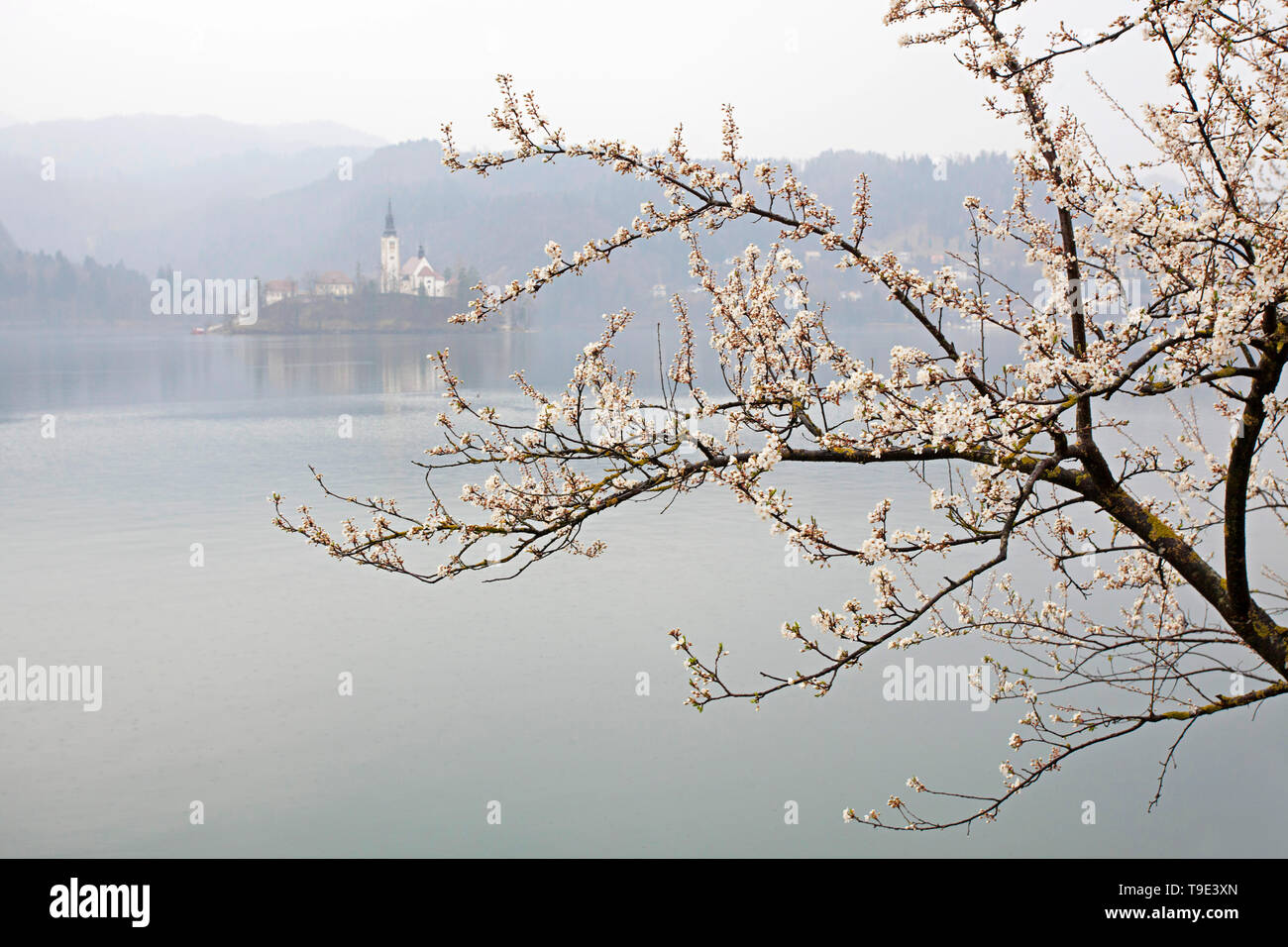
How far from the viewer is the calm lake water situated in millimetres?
15438

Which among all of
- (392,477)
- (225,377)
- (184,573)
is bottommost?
(184,573)

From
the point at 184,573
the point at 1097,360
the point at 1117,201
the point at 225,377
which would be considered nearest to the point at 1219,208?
the point at 1117,201

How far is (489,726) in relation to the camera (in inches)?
717

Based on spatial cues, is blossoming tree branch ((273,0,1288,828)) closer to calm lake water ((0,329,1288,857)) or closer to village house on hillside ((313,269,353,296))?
calm lake water ((0,329,1288,857))

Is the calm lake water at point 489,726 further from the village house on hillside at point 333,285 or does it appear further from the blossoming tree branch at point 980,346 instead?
the village house on hillside at point 333,285

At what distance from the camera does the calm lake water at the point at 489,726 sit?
50.6 feet

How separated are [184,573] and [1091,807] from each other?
20.5 m

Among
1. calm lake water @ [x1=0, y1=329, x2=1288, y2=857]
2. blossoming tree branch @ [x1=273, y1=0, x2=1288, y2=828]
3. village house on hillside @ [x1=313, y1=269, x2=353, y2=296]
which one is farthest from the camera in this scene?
village house on hillside @ [x1=313, y1=269, x2=353, y2=296]

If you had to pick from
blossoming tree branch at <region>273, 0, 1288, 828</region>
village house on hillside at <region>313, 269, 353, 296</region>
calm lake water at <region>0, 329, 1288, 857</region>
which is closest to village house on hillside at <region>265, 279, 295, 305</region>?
village house on hillside at <region>313, 269, 353, 296</region>

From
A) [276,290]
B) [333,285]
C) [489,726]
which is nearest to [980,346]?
[489,726]

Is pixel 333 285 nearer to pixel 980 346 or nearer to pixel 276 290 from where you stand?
pixel 276 290

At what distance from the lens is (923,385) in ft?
15.8

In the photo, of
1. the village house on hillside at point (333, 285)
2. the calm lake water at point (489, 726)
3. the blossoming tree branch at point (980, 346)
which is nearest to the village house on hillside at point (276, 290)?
the village house on hillside at point (333, 285)
